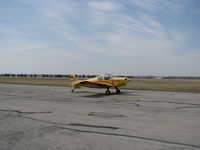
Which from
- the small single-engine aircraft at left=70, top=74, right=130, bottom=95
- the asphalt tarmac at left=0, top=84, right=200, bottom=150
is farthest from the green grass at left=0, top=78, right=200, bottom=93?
the asphalt tarmac at left=0, top=84, right=200, bottom=150

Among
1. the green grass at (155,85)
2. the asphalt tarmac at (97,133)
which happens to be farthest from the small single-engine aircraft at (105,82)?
the asphalt tarmac at (97,133)

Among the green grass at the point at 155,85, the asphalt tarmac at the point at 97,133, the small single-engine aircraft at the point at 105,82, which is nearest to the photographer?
the asphalt tarmac at the point at 97,133

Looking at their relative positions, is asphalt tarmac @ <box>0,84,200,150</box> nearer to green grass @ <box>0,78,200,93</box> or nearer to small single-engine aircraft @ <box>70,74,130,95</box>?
small single-engine aircraft @ <box>70,74,130,95</box>

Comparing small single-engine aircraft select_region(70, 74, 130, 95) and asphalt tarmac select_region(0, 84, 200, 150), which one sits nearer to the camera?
asphalt tarmac select_region(0, 84, 200, 150)

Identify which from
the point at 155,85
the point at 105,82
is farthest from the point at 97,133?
the point at 155,85

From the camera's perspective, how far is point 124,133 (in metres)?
6.20

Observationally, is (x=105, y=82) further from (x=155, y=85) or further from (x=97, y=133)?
(x=155, y=85)

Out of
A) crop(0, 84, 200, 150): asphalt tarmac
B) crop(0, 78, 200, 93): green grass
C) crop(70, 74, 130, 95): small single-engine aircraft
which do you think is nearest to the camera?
crop(0, 84, 200, 150): asphalt tarmac

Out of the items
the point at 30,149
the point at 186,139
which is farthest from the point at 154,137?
the point at 30,149

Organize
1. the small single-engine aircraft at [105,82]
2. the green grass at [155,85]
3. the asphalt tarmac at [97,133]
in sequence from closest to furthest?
the asphalt tarmac at [97,133]
the small single-engine aircraft at [105,82]
the green grass at [155,85]

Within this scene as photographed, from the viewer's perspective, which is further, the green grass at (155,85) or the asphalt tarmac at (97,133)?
the green grass at (155,85)

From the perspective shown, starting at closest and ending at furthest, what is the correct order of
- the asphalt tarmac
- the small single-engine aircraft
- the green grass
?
Answer: 1. the asphalt tarmac
2. the small single-engine aircraft
3. the green grass

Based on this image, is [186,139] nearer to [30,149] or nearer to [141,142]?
[141,142]

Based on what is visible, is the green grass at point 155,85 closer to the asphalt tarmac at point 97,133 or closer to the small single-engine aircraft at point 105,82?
the small single-engine aircraft at point 105,82
